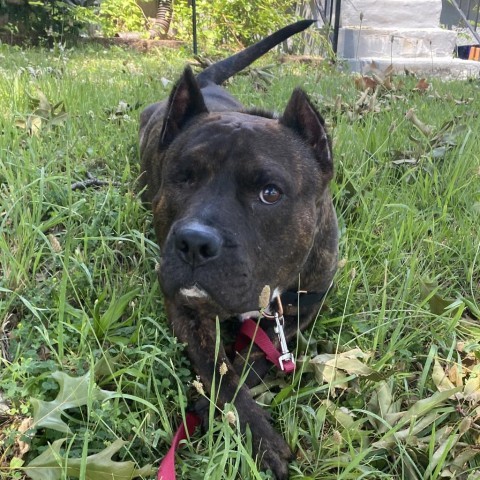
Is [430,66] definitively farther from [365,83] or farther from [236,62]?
[236,62]

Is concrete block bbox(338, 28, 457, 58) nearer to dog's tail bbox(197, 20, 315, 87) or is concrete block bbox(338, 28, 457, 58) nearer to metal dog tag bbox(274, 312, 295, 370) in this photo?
dog's tail bbox(197, 20, 315, 87)

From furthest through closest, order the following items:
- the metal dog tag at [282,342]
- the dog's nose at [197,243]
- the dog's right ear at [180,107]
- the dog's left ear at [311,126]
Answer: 1. the dog's right ear at [180,107]
2. the dog's left ear at [311,126]
3. the metal dog tag at [282,342]
4. the dog's nose at [197,243]

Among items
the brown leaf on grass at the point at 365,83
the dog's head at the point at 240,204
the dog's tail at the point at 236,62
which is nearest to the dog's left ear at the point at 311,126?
the dog's head at the point at 240,204

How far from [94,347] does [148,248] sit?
0.72m

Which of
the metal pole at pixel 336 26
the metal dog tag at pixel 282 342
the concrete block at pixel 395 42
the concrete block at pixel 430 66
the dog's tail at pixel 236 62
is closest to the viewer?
the metal dog tag at pixel 282 342

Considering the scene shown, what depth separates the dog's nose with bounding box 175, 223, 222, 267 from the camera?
5.94ft

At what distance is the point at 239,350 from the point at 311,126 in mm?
1001

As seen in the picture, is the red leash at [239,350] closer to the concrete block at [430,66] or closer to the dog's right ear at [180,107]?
the dog's right ear at [180,107]

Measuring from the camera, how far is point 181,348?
203 cm

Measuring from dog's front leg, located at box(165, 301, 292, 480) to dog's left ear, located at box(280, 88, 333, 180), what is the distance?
856 mm

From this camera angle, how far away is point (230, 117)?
250 centimetres

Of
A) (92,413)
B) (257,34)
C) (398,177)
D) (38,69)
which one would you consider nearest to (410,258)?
(398,177)

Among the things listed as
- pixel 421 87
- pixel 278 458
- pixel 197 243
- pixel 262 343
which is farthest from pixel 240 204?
pixel 421 87

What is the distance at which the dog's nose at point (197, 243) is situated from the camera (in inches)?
71.3
